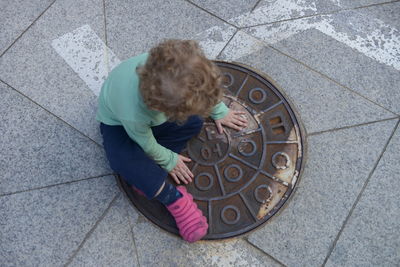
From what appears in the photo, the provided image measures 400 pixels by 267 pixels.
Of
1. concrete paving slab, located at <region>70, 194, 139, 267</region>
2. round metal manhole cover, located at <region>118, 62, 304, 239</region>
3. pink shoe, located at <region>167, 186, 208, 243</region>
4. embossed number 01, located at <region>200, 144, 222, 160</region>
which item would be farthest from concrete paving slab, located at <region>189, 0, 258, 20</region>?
concrete paving slab, located at <region>70, 194, 139, 267</region>

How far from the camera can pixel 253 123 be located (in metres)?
2.30

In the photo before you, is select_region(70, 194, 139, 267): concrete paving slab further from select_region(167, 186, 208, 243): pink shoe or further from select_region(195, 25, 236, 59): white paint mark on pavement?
select_region(195, 25, 236, 59): white paint mark on pavement

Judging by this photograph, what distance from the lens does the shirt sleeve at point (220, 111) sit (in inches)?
85.4

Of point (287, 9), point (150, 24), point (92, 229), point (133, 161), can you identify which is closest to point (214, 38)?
point (150, 24)

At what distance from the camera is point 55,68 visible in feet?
8.37

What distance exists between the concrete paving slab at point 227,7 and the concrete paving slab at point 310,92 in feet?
0.75

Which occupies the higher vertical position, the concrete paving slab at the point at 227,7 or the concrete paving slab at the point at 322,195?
the concrete paving slab at the point at 227,7

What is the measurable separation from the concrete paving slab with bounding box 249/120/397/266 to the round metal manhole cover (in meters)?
0.08

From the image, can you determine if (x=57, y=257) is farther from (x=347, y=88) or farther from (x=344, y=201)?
(x=347, y=88)

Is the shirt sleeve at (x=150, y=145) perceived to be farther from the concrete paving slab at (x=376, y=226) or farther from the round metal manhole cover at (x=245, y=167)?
the concrete paving slab at (x=376, y=226)

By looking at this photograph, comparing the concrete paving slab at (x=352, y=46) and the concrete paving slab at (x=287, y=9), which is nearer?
the concrete paving slab at (x=352, y=46)

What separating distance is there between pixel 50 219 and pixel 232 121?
1.20m

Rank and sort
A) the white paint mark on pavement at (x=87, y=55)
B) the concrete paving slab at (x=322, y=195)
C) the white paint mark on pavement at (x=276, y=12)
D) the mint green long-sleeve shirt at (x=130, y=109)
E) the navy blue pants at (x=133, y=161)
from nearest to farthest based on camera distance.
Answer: the mint green long-sleeve shirt at (x=130, y=109), the navy blue pants at (x=133, y=161), the concrete paving slab at (x=322, y=195), the white paint mark on pavement at (x=87, y=55), the white paint mark on pavement at (x=276, y=12)

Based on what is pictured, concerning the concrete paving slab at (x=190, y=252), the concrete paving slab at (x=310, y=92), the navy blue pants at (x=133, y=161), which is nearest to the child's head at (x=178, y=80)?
the navy blue pants at (x=133, y=161)
